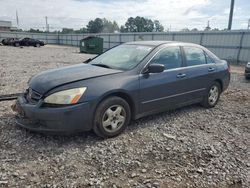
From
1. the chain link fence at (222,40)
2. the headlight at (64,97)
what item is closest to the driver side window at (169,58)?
the headlight at (64,97)

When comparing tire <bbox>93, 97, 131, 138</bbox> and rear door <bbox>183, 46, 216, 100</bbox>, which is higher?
rear door <bbox>183, 46, 216, 100</bbox>

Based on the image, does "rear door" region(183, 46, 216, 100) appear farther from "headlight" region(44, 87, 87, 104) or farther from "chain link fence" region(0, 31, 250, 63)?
"chain link fence" region(0, 31, 250, 63)

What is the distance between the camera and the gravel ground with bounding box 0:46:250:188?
108 inches

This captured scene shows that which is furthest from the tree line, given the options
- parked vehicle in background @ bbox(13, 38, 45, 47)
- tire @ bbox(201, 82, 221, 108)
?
tire @ bbox(201, 82, 221, 108)

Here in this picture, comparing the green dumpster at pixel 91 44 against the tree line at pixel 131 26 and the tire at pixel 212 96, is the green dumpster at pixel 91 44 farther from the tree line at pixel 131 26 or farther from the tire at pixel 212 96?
the tree line at pixel 131 26

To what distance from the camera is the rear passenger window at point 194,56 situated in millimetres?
4812

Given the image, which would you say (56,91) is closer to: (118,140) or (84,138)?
(84,138)

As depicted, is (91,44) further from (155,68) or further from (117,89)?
(117,89)

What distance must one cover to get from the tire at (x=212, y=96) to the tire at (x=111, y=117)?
2.32 m

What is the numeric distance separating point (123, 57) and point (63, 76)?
1.27 m

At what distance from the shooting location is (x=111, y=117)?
144 inches

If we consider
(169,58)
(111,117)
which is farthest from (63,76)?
(169,58)

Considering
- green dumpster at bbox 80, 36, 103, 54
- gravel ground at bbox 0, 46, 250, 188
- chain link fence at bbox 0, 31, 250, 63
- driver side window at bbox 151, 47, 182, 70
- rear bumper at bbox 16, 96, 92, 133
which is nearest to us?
gravel ground at bbox 0, 46, 250, 188

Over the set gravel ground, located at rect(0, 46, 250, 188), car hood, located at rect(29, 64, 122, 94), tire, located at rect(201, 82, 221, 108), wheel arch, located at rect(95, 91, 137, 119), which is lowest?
gravel ground, located at rect(0, 46, 250, 188)
